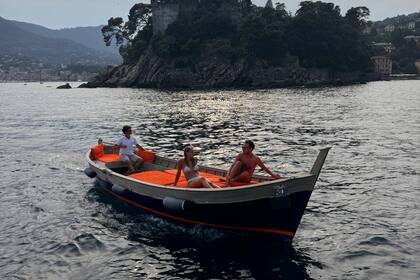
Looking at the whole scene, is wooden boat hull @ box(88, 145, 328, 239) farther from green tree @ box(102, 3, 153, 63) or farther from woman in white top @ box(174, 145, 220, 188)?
green tree @ box(102, 3, 153, 63)

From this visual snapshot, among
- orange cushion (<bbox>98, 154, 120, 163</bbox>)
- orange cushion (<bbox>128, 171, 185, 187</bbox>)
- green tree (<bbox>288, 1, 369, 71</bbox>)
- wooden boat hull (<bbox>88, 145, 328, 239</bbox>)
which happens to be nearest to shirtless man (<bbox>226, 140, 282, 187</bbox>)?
wooden boat hull (<bbox>88, 145, 328, 239</bbox>)

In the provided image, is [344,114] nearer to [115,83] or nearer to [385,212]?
[385,212]

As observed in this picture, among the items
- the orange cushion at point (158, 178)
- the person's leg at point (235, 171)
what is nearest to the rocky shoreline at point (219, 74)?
the orange cushion at point (158, 178)

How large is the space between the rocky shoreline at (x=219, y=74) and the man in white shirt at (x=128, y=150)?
103104 millimetres

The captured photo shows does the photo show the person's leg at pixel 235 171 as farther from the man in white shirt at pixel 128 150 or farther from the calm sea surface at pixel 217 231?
the man in white shirt at pixel 128 150

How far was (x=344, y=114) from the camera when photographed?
49.2 meters

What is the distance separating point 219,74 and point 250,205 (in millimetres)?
112529

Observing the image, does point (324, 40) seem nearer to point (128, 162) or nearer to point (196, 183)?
point (128, 162)

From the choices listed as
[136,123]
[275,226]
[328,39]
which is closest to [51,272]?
[275,226]

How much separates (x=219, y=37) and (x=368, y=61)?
53.7 meters

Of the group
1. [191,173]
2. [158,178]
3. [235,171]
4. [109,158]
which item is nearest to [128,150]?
[109,158]

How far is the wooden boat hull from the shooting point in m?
11.9

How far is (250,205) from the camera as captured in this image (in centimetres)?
1220

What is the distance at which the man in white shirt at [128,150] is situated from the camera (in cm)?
1916
